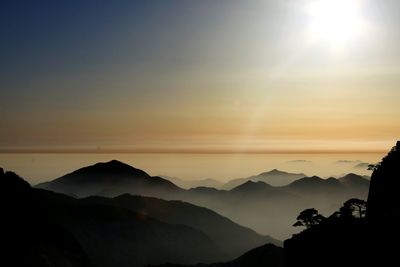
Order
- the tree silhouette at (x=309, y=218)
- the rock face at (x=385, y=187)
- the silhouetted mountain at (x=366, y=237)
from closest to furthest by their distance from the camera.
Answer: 1. the silhouetted mountain at (x=366, y=237)
2. the rock face at (x=385, y=187)
3. the tree silhouette at (x=309, y=218)

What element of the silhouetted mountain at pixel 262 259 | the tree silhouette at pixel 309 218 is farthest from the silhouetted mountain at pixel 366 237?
the silhouetted mountain at pixel 262 259

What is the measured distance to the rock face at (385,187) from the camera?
5919cm

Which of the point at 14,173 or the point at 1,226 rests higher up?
the point at 14,173

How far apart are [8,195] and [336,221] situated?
13999cm

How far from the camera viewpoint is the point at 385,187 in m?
63.6

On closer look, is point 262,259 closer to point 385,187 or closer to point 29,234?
point 29,234

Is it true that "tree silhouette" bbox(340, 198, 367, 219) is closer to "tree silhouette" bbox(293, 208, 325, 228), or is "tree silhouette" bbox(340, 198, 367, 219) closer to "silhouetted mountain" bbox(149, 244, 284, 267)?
"tree silhouette" bbox(293, 208, 325, 228)

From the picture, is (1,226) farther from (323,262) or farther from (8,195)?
(323,262)

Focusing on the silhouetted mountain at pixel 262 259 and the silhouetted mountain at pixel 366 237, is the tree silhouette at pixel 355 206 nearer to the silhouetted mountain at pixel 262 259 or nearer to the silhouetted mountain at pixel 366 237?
the silhouetted mountain at pixel 366 237

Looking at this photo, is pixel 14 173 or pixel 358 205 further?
pixel 14 173

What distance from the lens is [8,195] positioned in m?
166

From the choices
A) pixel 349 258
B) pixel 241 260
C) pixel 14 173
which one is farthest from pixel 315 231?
pixel 14 173

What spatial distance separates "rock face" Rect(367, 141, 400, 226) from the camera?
59.2 metres

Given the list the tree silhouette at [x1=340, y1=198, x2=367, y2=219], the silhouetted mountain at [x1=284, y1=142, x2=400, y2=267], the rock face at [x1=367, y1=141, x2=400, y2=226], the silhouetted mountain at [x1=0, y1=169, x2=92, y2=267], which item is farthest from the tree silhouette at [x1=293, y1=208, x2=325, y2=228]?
the silhouetted mountain at [x1=0, y1=169, x2=92, y2=267]
